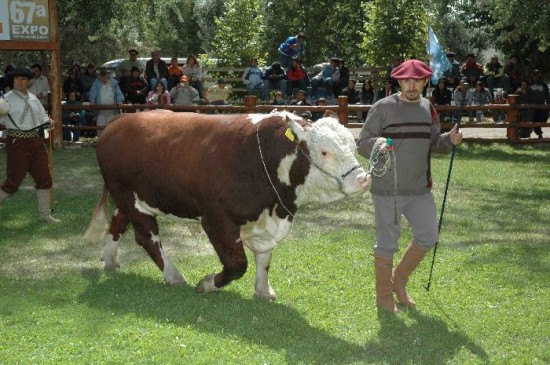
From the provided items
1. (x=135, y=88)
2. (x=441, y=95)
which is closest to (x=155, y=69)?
(x=135, y=88)

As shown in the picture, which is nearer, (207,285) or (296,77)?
(207,285)

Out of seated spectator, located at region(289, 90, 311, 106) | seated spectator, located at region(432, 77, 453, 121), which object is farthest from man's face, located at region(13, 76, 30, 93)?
seated spectator, located at region(432, 77, 453, 121)

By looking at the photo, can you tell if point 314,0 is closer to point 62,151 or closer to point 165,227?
point 62,151

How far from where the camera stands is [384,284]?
6.85 metres

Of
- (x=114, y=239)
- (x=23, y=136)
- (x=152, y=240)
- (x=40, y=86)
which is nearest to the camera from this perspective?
(x=152, y=240)

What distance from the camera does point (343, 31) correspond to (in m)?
33.9

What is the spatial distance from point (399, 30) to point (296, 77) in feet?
20.2

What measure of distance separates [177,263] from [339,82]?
14.9 m

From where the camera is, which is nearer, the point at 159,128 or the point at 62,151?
the point at 159,128

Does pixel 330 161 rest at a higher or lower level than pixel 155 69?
lower

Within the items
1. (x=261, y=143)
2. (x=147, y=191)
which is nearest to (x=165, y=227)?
(x=147, y=191)

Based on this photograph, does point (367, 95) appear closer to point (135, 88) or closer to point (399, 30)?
point (399, 30)

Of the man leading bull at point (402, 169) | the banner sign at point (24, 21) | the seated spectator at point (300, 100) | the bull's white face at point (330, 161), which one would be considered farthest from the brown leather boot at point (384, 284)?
the seated spectator at point (300, 100)

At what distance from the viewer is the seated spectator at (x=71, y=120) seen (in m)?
20.0
